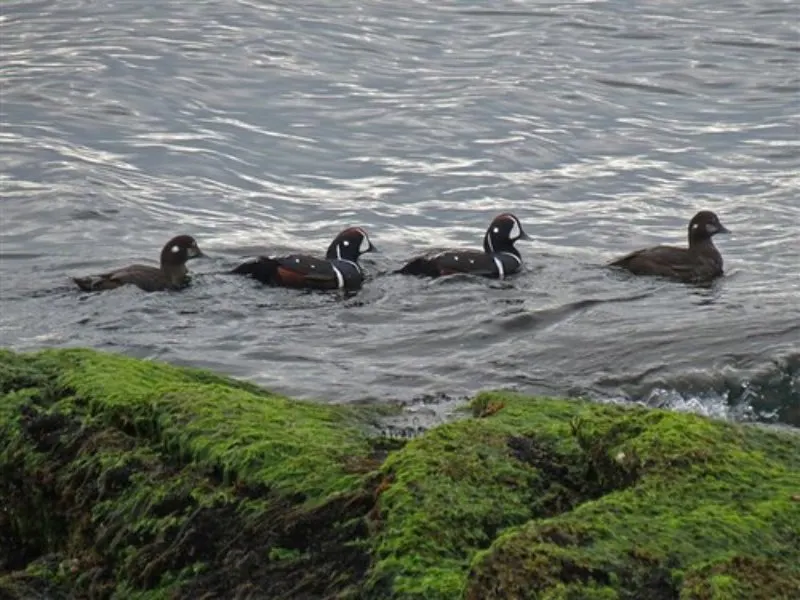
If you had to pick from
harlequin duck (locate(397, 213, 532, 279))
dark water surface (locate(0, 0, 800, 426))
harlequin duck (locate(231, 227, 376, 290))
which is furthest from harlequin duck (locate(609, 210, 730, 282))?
harlequin duck (locate(231, 227, 376, 290))

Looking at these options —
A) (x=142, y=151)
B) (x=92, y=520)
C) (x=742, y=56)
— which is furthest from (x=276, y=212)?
(x=92, y=520)

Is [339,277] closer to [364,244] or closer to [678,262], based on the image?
[364,244]

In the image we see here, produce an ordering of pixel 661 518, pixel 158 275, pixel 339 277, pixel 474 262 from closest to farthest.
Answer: pixel 661 518 → pixel 158 275 → pixel 339 277 → pixel 474 262

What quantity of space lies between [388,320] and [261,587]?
801 cm

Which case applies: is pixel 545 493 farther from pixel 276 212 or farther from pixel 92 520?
pixel 276 212

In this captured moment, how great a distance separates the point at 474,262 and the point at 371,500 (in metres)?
9.30

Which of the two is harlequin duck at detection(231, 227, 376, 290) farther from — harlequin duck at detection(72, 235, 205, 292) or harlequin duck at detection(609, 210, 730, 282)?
harlequin duck at detection(609, 210, 730, 282)

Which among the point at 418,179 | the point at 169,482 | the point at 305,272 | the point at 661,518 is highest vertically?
the point at 661,518

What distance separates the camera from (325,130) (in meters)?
20.4

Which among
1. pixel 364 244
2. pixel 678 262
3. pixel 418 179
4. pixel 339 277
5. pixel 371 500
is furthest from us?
pixel 418 179

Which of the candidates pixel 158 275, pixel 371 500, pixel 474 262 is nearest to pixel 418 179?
pixel 474 262

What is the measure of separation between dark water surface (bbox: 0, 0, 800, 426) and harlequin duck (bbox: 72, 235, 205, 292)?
169mm

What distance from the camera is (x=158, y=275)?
13945 millimetres

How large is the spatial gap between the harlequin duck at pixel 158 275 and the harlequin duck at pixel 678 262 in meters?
3.81
